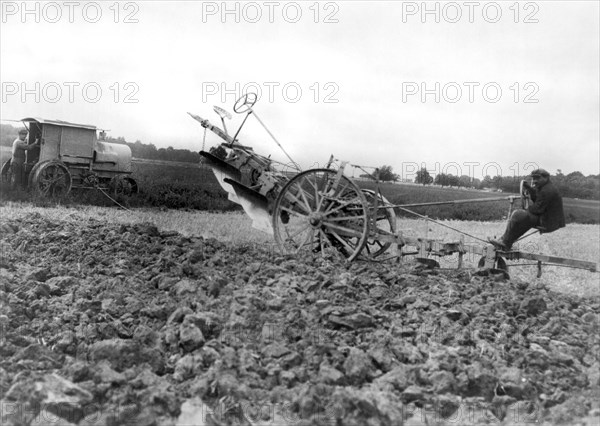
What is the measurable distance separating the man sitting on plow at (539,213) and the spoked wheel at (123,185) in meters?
12.3

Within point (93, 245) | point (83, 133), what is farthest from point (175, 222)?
point (93, 245)

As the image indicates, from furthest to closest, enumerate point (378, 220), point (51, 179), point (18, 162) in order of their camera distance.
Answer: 1. point (18, 162)
2. point (51, 179)
3. point (378, 220)

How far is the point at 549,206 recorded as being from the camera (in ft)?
24.1

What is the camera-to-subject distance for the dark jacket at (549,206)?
24.1ft

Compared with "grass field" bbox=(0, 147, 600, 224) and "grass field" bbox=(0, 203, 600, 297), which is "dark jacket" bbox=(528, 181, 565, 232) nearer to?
"grass field" bbox=(0, 203, 600, 297)

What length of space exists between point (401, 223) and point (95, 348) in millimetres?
13819

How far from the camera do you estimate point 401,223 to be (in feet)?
57.6

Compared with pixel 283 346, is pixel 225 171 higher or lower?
higher

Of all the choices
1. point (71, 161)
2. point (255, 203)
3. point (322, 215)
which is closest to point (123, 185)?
point (71, 161)

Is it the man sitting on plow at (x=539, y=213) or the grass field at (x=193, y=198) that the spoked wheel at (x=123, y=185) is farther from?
the man sitting on plow at (x=539, y=213)

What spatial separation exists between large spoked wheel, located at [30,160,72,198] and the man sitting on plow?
11629 millimetres

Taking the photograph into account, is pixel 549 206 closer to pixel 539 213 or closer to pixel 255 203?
pixel 539 213

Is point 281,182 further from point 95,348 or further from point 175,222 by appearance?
point 175,222

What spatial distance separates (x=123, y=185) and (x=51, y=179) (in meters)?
2.43
